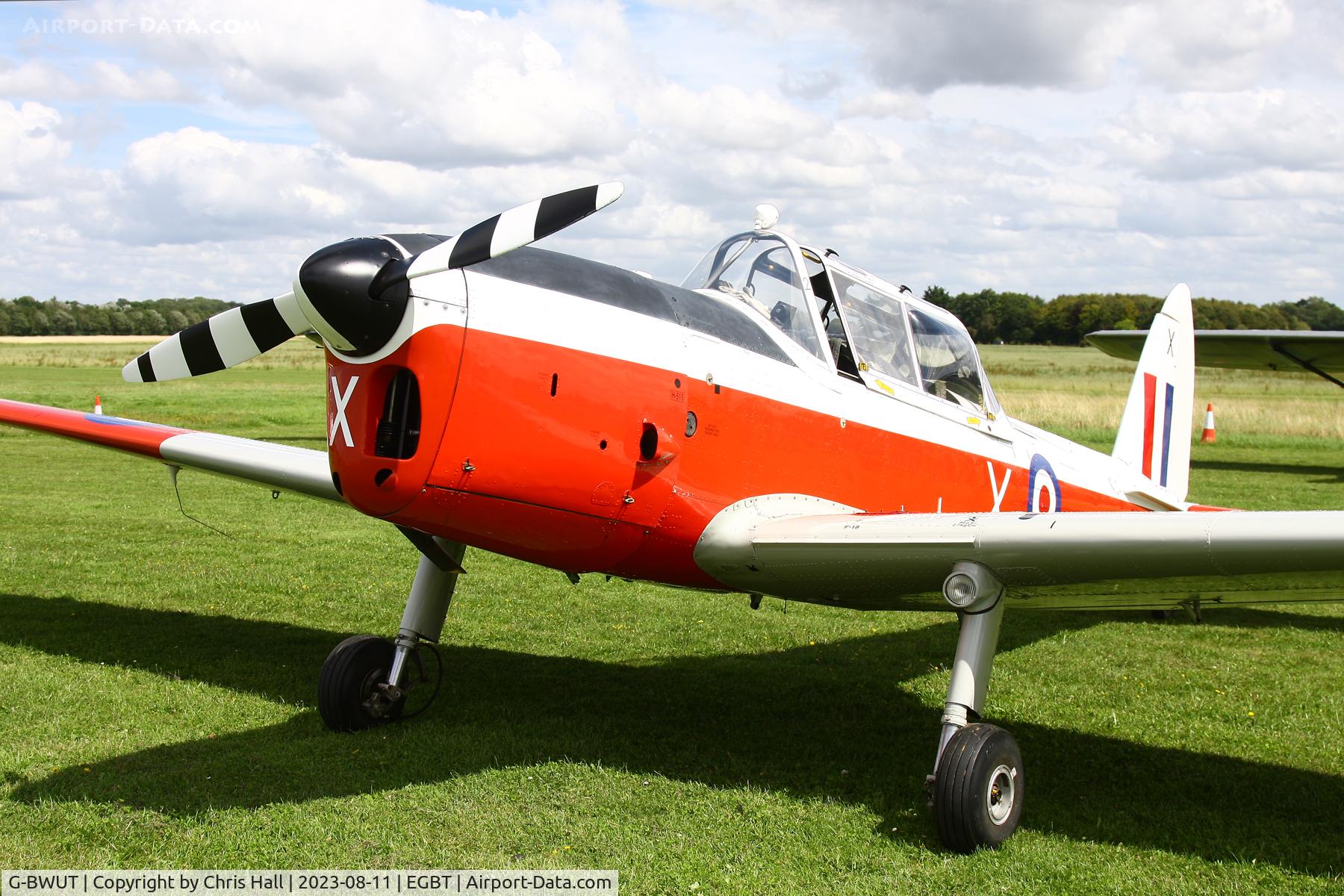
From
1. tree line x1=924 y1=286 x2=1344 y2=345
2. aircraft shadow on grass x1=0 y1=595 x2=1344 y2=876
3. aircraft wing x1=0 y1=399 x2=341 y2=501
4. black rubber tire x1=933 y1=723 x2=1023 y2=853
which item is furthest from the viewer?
tree line x1=924 y1=286 x2=1344 y2=345

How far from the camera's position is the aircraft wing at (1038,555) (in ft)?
14.1

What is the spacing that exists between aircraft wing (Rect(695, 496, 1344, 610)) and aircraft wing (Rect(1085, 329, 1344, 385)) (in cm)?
2044

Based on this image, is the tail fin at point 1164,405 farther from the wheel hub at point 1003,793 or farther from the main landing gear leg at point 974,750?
the wheel hub at point 1003,793

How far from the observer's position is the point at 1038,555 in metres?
4.62

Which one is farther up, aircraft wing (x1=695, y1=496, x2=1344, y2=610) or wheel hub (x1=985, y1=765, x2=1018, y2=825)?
aircraft wing (x1=695, y1=496, x2=1344, y2=610)

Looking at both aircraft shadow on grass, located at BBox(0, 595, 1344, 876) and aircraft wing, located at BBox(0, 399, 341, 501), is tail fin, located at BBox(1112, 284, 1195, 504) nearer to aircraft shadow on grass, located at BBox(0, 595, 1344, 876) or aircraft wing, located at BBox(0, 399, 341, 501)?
aircraft shadow on grass, located at BBox(0, 595, 1344, 876)

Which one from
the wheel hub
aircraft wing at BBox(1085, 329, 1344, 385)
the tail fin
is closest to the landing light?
the wheel hub

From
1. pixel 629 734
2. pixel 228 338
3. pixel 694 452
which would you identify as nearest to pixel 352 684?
pixel 629 734

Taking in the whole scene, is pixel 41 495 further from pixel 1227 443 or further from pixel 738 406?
pixel 1227 443

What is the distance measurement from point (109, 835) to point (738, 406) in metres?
3.18

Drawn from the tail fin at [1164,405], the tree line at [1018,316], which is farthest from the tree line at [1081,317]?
the tail fin at [1164,405]

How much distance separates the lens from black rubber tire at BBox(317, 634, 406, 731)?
18.9 ft

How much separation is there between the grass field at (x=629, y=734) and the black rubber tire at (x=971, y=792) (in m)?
0.10

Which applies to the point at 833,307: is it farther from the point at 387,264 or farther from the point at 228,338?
the point at 228,338
